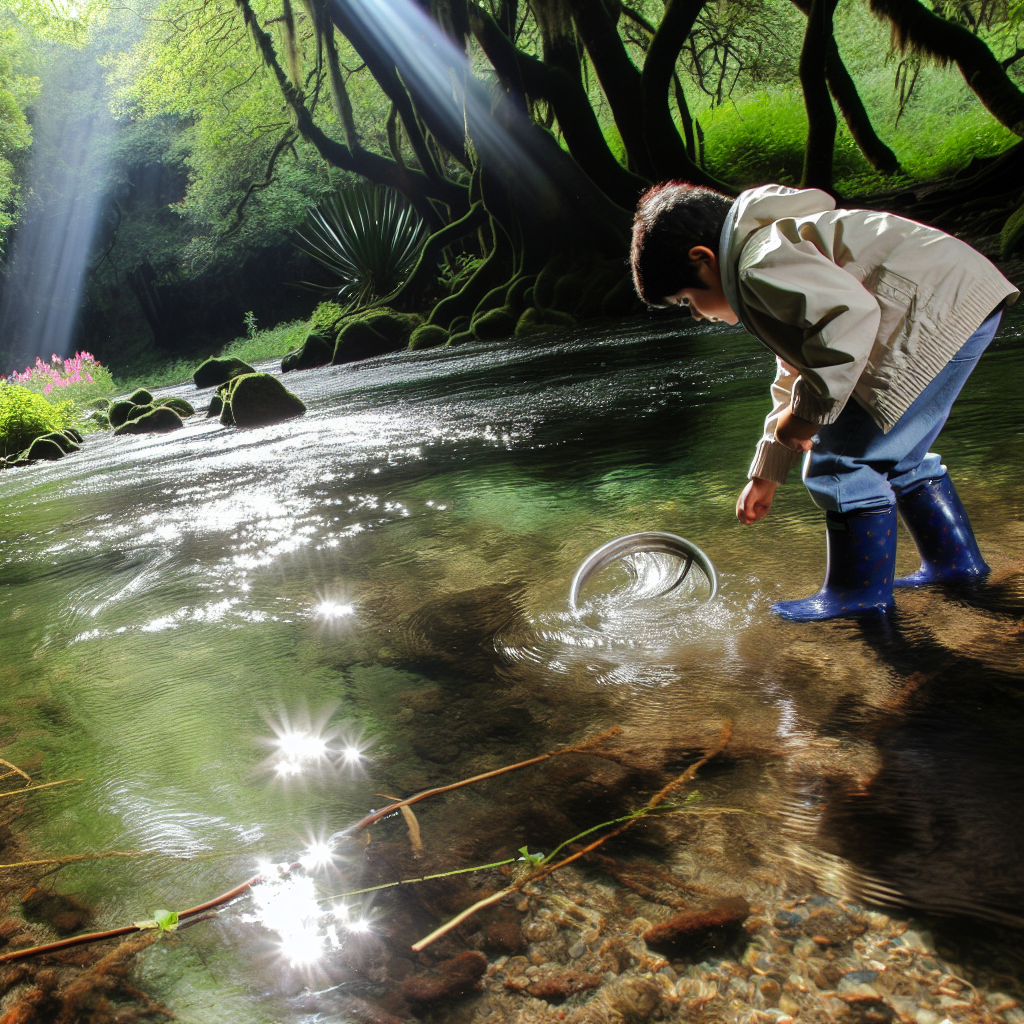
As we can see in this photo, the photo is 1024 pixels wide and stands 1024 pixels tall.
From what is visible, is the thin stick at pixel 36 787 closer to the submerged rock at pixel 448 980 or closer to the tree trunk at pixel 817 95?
the submerged rock at pixel 448 980

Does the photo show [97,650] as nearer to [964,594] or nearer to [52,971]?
[52,971]

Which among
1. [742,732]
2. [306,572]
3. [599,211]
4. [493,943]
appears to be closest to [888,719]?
[742,732]

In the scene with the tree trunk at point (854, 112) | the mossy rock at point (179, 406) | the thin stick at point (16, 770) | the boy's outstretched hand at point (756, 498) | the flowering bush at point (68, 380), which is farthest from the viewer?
the flowering bush at point (68, 380)

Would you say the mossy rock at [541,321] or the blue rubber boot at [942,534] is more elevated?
the blue rubber boot at [942,534]

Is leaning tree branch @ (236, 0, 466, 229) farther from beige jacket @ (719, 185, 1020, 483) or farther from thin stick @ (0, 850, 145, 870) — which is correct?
thin stick @ (0, 850, 145, 870)

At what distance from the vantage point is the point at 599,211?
12703 millimetres

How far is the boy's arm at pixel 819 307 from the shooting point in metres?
1.63

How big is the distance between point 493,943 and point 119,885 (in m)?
0.68

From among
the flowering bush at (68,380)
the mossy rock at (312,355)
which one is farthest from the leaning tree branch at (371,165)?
the flowering bush at (68,380)

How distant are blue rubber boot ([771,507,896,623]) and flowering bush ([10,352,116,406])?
1563 cm

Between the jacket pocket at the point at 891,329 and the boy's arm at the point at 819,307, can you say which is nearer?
the boy's arm at the point at 819,307

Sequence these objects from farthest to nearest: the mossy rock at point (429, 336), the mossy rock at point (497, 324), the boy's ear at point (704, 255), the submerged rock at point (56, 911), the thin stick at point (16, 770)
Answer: the mossy rock at point (429, 336) < the mossy rock at point (497, 324) < the boy's ear at point (704, 255) < the thin stick at point (16, 770) < the submerged rock at point (56, 911)

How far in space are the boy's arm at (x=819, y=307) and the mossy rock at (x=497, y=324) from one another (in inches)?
474

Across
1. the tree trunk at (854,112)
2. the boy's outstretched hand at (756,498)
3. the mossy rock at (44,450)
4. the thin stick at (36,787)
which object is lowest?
the mossy rock at (44,450)
